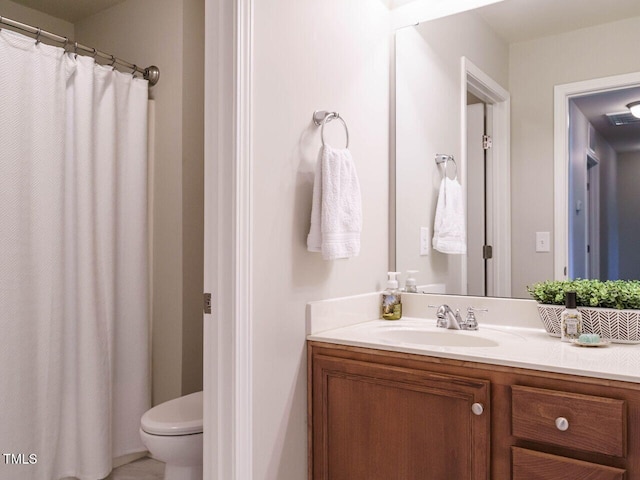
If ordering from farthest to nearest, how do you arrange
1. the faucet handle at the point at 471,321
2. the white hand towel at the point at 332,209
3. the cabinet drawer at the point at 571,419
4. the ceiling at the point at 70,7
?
the ceiling at the point at 70,7 → the faucet handle at the point at 471,321 → the white hand towel at the point at 332,209 → the cabinet drawer at the point at 571,419

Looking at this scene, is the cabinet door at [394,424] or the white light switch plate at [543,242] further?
the white light switch plate at [543,242]

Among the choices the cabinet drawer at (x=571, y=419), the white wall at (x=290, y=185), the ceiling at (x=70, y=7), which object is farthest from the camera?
the ceiling at (x=70, y=7)

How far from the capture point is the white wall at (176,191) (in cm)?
253

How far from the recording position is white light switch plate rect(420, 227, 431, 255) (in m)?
2.15

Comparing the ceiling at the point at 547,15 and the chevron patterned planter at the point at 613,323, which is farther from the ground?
the ceiling at the point at 547,15

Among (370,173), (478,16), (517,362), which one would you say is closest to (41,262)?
(370,173)

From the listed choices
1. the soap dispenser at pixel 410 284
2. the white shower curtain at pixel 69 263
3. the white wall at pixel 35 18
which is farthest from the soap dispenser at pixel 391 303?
the white wall at pixel 35 18

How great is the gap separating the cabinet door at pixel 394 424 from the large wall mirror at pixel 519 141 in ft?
2.13

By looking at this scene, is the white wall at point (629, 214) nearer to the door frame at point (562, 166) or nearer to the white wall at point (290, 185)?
the door frame at point (562, 166)

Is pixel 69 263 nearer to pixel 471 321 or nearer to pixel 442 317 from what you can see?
pixel 442 317

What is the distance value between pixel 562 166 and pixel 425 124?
1.86 ft

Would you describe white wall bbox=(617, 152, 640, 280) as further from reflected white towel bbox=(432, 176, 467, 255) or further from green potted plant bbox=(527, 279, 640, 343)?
reflected white towel bbox=(432, 176, 467, 255)

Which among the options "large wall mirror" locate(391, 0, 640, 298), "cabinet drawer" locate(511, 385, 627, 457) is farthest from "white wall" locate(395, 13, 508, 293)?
"cabinet drawer" locate(511, 385, 627, 457)

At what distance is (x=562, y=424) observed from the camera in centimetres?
124
